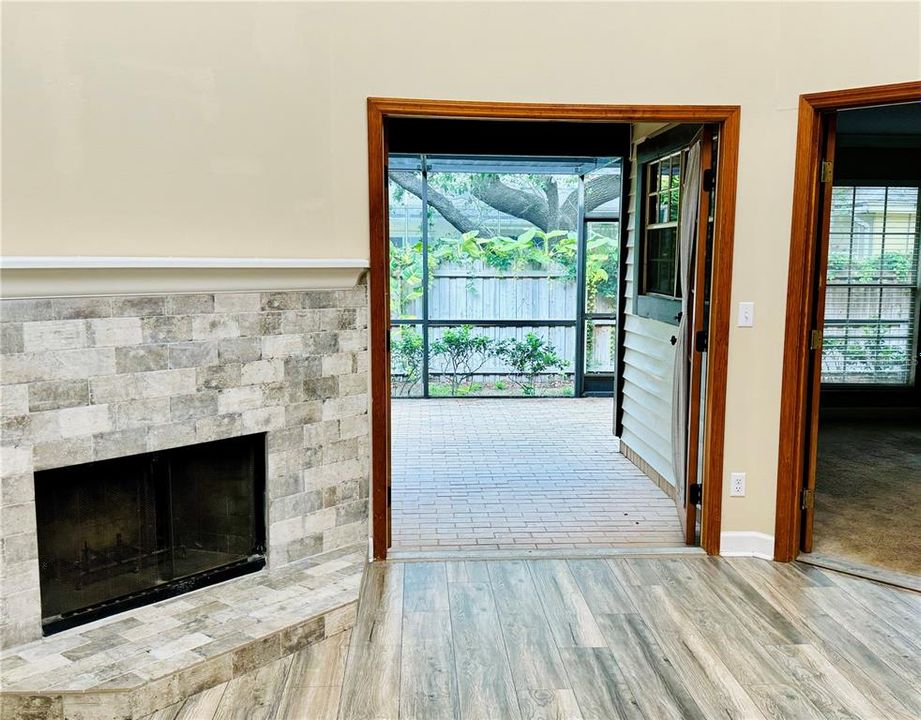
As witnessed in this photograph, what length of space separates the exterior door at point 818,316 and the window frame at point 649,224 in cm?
100

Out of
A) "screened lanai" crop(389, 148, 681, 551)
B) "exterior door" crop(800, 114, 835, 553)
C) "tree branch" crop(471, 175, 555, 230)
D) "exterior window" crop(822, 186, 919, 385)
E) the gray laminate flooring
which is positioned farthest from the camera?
"tree branch" crop(471, 175, 555, 230)

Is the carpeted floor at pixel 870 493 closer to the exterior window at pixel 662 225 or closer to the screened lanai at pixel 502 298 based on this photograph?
the exterior window at pixel 662 225

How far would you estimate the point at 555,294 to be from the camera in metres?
8.49

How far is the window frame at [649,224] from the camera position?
474 centimetres

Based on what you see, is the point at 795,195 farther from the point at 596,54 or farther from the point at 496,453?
the point at 496,453

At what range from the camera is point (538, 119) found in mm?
3604

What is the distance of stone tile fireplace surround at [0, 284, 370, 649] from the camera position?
2.67m

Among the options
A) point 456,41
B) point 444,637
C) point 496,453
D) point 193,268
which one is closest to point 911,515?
point 496,453

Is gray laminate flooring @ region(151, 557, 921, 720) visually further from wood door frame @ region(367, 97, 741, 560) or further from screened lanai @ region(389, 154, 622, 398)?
screened lanai @ region(389, 154, 622, 398)

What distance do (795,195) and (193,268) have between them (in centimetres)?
260

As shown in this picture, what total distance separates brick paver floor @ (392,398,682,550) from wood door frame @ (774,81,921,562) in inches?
25.0

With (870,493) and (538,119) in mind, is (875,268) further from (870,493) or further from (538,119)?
(538,119)

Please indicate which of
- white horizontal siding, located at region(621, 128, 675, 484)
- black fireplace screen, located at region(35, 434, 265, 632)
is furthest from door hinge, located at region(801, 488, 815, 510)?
black fireplace screen, located at region(35, 434, 265, 632)

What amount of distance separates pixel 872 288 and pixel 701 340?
172 inches
